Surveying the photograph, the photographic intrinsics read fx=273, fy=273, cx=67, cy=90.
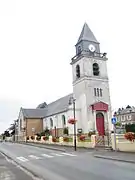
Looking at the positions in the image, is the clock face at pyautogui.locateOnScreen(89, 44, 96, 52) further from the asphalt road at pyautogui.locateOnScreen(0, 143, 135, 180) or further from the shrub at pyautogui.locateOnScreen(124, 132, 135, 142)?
the asphalt road at pyautogui.locateOnScreen(0, 143, 135, 180)

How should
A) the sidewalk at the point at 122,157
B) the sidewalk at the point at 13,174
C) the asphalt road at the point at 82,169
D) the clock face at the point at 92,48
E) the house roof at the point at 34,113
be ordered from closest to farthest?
1. the asphalt road at the point at 82,169
2. the sidewalk at the point at 13,174
3. the sidewalk at the point at 122,157
4. the clock face at the point at 92,48
5. the house roof at the point at 34,113

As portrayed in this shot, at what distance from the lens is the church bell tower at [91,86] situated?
49969mm

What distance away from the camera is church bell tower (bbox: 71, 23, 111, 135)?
49969 millimetres

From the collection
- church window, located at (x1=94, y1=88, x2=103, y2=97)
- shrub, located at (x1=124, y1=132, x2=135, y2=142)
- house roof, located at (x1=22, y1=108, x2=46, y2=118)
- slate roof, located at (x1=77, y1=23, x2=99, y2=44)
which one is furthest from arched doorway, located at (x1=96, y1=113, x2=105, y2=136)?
shrub, located at (x1=124, y1=132, x2=135, y2=142)

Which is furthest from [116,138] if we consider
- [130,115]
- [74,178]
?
[130,115]

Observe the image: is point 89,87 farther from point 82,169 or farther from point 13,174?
point 13,174

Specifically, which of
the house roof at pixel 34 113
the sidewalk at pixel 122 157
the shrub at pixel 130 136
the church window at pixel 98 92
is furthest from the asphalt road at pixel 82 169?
the house roof at pixel 34 113

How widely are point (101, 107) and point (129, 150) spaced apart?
29.7 metres

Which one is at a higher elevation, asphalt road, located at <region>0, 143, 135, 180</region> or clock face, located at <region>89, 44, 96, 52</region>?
clock face, located at <region>89, 44, 96, 52</region>


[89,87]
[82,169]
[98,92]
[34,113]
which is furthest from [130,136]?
[34,113]

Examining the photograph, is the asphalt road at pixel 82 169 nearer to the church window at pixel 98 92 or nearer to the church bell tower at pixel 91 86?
the church bell tower at pixel 91 86

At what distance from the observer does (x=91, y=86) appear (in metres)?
51.2

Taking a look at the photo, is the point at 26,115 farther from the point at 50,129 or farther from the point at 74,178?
the point at 74,178

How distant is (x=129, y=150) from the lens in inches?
832
